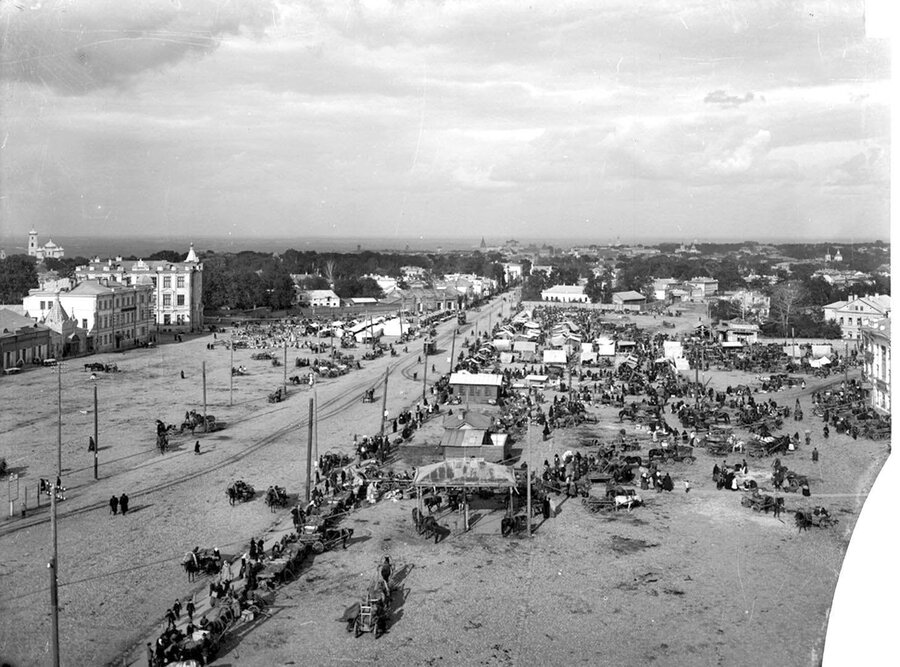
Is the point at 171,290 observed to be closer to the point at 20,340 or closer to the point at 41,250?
the point at 20,340

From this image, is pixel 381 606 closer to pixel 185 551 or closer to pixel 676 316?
pixel 185 551

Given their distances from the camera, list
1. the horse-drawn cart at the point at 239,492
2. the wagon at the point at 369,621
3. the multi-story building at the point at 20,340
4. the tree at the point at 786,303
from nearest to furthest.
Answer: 1. the wagon at the point at 369,621
2. the horse-drawn cart at the point at 239,492
3. the multi-story building at the point at 20,340
4. the tree at the point at 786,303

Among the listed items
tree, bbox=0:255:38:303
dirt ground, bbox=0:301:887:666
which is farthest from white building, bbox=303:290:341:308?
dirt ground, bbox=0:301:887:666

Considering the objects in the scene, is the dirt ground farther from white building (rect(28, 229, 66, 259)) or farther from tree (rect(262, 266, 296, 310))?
white building (rect(28, 229, 66, 259))

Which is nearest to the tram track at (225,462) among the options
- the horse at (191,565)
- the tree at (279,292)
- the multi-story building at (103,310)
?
the horse at (191,565)

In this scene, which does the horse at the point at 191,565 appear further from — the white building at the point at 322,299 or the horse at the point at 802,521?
the white building at the point at 322,299

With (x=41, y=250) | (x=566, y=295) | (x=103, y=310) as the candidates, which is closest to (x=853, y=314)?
(x=566, y=295)
